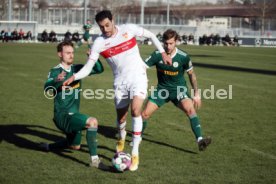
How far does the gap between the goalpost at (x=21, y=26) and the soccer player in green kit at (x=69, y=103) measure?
164 feet

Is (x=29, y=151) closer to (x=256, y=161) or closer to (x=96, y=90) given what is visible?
(x=256, y=161)

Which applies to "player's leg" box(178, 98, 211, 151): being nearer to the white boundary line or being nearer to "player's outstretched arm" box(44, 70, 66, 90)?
the white boundary line

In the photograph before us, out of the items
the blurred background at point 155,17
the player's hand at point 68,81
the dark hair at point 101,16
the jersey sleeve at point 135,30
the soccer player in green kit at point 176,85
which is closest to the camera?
the player's hand at point 68,81

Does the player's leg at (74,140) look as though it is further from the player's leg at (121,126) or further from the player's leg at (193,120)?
the player's leg at (193,120)

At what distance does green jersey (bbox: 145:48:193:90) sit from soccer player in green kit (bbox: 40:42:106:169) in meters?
1.60

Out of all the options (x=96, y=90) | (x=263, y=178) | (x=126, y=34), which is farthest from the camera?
(x=96, y=90)

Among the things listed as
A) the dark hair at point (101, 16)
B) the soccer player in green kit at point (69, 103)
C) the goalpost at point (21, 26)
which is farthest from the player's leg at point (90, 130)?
the goalpost at point (21, 26)

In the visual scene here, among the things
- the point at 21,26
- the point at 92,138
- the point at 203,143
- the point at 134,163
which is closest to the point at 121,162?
the point at 134,163

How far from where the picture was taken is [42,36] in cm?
5597

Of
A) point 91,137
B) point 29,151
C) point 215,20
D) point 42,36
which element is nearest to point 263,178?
point 91,137

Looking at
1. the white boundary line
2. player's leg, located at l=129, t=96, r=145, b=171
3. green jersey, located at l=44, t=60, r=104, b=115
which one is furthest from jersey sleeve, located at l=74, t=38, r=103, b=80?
the white boundary line

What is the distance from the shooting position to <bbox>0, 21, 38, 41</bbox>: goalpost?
55.2 metres

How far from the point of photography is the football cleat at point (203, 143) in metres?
7.98

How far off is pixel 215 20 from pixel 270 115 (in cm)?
10155
